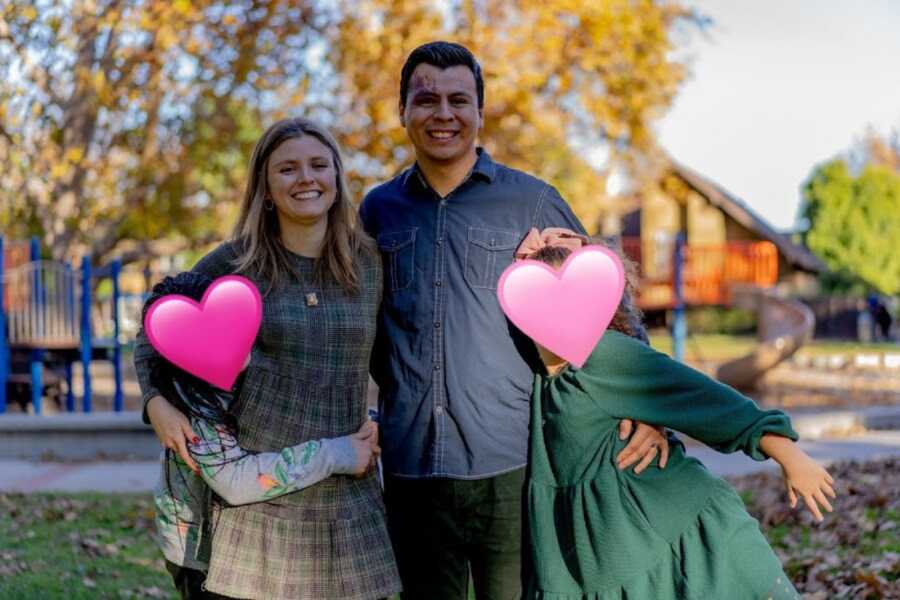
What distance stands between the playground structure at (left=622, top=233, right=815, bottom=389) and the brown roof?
1127cm

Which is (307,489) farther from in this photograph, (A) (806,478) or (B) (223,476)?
(A) (806,478)

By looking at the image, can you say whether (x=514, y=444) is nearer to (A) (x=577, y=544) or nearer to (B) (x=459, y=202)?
(A) (x=577, y=544)

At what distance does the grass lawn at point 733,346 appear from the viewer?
2358 centimetres

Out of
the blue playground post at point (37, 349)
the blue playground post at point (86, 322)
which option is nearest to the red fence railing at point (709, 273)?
the blue playground post at point (86, 322)

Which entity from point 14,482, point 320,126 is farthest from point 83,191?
point 320,126

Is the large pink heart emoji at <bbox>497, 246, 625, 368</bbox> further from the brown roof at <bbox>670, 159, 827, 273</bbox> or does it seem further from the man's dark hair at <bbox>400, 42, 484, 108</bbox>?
the brown roof at <bbox>670, 159, 827, 273</bbox>

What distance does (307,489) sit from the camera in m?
2.83

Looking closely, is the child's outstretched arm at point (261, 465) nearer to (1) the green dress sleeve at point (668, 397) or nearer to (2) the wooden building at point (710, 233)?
(1) the green dress sleeve at point (668, 397)

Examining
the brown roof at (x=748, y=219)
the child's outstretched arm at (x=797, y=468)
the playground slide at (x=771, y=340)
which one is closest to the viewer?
the child's outstretched arm at (x=797, y=468)

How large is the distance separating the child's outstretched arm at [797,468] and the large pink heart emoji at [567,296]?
0.49 meters

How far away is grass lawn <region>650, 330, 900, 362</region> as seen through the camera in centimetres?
2358

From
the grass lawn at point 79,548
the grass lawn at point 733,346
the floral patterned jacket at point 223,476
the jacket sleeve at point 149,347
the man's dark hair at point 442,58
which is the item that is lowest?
the grass lawn at point 733,346

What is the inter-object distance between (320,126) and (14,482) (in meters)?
6.23

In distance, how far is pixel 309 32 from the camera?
1402cm
